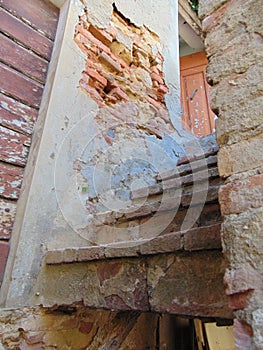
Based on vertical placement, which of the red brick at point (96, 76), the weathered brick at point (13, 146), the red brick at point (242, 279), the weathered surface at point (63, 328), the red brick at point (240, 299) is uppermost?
the red brick at point (96, 76)

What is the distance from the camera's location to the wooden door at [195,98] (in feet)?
12.5

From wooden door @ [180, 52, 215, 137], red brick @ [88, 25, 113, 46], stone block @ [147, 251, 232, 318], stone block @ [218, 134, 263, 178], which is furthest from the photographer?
wooden door @ [180, 52, 215, 137]

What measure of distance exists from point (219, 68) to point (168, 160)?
1.51 metres

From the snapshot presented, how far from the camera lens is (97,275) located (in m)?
1.13

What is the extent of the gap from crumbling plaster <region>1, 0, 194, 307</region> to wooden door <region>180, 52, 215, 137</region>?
2.07 metres

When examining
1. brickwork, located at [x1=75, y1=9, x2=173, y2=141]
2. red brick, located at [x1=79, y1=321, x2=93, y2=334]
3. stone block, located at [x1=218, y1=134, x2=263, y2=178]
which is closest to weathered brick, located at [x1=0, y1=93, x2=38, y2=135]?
brickwork, located at [x1=75, y1=9, x2=173, y2=141]

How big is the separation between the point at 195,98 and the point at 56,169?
2.96 m

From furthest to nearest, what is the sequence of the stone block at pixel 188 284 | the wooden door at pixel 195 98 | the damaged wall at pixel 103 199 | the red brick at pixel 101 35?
the wooden door at pixel 195 98
the red brick at pixel 101 35
the damaged wall at pixel 103 199
the stone block at pixel 188 284

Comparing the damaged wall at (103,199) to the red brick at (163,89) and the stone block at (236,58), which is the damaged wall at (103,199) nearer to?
the red brick at (163,89)

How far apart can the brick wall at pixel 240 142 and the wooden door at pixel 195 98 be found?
9.63 feet

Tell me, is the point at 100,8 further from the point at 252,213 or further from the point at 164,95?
the point at 252,213

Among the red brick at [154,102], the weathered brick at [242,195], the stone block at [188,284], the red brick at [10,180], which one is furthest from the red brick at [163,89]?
the weathered brick at [242,195]

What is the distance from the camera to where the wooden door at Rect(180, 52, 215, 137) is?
12.5 ft

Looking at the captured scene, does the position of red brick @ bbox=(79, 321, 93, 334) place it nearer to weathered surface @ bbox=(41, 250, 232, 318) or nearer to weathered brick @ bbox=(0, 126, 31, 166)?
weathered surface @ bbox=(41, 250, 232, 318)
